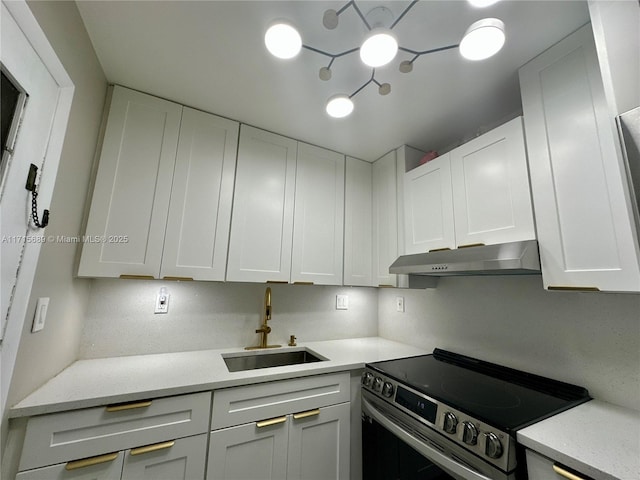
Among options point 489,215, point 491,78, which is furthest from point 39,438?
point 491,78

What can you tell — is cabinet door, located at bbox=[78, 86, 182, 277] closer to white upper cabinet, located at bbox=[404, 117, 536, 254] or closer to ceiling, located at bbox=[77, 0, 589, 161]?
ceiling, located at bbox=[77, 0, 589, 161]

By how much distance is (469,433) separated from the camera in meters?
0.97

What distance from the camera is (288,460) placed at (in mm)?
1306

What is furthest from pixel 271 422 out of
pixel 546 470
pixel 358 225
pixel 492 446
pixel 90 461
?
pixel 358 225

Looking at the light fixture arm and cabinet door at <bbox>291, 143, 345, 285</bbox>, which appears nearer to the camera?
the light fixture arm

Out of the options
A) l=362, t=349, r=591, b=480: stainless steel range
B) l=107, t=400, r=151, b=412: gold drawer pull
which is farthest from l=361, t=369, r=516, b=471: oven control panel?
l=107, t=400, r=151, b=412: gold drawer pull

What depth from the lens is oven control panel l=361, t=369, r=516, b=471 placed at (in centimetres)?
88

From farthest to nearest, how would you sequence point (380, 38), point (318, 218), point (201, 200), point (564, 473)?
point (318, 218), point (201, 200), point (380, 38), point (564, 473)

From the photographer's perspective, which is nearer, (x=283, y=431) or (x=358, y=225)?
(x=283, y=431)

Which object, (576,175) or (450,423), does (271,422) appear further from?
(576,175)

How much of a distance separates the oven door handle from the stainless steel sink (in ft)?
1.51

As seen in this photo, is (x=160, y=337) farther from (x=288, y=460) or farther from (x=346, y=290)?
(x=346, y=290)

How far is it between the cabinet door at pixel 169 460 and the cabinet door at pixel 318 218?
1.01 meters

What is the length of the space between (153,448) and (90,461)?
205 mm
